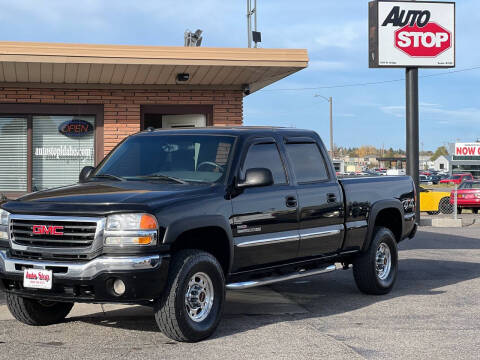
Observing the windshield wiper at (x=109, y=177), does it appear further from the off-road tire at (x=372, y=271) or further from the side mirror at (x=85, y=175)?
the off-road tire at (x=372, y=271)

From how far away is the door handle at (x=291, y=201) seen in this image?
8016mm

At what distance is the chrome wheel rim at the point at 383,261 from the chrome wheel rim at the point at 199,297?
3.44 meters

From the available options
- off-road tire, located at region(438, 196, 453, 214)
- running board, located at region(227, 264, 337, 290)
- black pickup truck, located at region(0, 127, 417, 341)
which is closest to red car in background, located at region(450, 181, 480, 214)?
off-road tire, located at region(438, 196, 453, 214)

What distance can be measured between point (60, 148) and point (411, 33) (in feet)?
43.0

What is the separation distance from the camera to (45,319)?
25.0ft

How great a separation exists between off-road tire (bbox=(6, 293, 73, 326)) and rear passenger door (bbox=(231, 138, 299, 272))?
188 centimetres

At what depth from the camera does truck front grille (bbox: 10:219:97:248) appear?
645 centimetres

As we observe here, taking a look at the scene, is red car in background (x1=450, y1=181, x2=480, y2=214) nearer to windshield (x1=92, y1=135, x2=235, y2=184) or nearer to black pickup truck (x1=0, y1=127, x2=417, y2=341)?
black pickup truck (x1=0, y1=127, x2=417, y2=341)

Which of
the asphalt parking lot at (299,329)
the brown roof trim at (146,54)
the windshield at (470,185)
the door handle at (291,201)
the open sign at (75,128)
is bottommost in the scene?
the asphalt parking lot at (299,329)

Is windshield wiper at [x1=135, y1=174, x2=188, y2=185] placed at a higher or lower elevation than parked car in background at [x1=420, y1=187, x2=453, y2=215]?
higher

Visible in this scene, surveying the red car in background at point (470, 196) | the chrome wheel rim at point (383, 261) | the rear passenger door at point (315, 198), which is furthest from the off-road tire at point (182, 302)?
the red car in background at point (470, 196)

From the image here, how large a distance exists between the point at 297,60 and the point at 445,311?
6.29m

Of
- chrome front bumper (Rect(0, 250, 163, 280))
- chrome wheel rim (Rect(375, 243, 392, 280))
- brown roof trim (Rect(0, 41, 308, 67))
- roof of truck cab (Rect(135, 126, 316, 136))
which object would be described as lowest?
chrome wheel rim (Rect(375, 243, 392, 280))

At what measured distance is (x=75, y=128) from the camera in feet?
50.0
